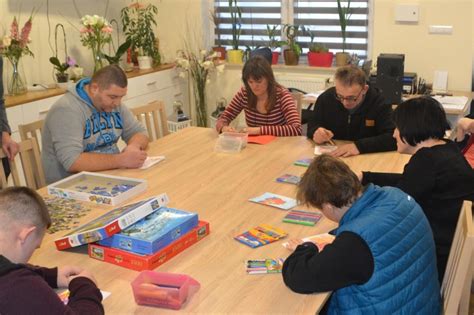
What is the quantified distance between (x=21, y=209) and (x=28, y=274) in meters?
0.22

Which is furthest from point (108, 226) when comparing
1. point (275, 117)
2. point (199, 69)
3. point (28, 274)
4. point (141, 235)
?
point (199, 69)

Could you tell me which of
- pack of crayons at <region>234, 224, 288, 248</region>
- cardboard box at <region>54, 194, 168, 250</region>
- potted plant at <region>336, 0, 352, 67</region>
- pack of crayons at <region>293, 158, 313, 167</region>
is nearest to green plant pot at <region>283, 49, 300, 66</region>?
potted plant at <region>336, 0, 352, 67</region>

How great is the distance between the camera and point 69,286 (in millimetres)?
1567

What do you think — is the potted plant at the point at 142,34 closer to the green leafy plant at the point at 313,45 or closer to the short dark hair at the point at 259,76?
the green leafy plant at the point at 313,45

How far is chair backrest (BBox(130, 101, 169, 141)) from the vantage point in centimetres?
349

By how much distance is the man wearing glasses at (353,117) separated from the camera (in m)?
2.94

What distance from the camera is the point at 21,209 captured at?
147 cm

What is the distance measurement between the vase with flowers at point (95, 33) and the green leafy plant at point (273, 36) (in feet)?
5.18

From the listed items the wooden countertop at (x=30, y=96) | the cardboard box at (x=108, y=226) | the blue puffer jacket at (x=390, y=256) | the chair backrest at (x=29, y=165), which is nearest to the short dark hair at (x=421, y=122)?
the blue puffer jacket at (x=390, y=256)

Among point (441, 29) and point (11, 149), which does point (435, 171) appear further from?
point (441, 29)

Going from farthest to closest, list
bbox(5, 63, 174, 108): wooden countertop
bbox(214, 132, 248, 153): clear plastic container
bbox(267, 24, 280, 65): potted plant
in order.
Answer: bbox(267, 24, 280, 65): potted plant
bbox(5, 63, 174, 108): wooden countertop
bbox(214, 132, 248, 153): clear plastic container

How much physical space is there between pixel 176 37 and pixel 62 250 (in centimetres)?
416

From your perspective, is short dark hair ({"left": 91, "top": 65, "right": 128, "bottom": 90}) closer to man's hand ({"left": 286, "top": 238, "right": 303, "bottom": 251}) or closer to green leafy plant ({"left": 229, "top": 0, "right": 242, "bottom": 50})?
man's hand ({"left": 286, "top": 238, "right": 303, "bottom": 251})

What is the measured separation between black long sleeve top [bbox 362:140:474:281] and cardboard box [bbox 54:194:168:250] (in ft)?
3.29
